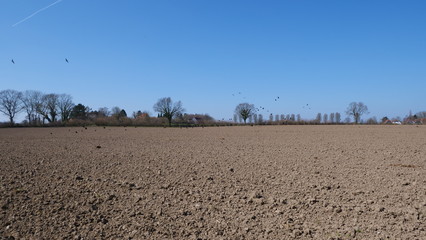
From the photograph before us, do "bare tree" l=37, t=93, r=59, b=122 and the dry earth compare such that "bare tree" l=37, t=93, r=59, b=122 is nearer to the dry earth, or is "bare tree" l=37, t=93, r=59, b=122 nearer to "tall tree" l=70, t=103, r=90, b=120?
"tall tree" l=70, t=103, r=90, b=120

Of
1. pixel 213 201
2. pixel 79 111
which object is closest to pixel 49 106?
pixel 79 111

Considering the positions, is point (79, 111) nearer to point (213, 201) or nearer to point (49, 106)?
point (49, 106)

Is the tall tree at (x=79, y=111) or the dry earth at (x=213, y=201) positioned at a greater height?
the tall tree at (x=79, y=111)

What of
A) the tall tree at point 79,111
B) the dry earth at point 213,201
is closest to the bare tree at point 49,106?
the tall tree at point 79,111

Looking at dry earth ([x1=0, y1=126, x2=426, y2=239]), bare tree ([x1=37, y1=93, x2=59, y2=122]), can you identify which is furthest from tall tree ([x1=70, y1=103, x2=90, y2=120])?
dry earth ([x1=0, y1=126, x2=426, y2=239])

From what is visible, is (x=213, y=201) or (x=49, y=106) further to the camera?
(x=49, y=106)

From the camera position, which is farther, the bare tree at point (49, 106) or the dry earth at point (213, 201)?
the bare tree at point (49, 106)

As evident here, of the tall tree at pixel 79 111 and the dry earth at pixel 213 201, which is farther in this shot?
the tall tree at pixel 79 111

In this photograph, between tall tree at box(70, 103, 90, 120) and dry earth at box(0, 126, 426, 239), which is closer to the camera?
dry earth at box(0, 126, 426, 239)

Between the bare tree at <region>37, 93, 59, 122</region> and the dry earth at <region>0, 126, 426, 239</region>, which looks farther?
the bare tree at <region>37, 93, 59, 122</region>

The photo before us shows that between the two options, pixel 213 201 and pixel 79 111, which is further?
pixel 79 111

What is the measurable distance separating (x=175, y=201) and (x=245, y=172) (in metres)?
2.86

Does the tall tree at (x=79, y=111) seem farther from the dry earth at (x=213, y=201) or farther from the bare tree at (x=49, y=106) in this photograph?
the dry earth at (x=213, y=201)

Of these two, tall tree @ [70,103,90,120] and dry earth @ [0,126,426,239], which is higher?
tall tree @ [70,103,90,120]
